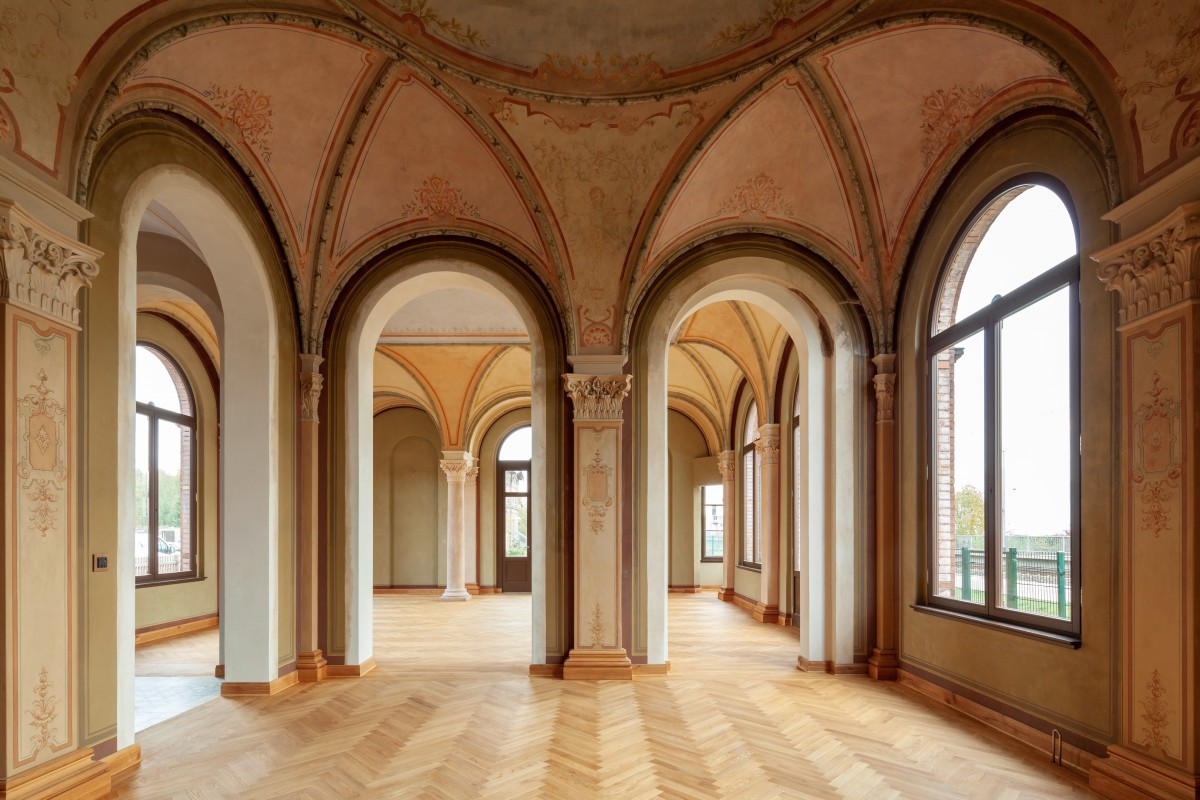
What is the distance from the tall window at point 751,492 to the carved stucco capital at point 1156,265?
9.64 m

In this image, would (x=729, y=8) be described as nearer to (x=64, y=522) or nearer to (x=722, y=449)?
(x=64, y=522)

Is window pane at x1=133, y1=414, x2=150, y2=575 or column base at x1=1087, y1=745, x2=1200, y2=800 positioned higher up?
window pane at x1=133, y1=414, x2=150, y2=575

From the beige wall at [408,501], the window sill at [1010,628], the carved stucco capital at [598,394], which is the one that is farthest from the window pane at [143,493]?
the window sill at [1010,628]

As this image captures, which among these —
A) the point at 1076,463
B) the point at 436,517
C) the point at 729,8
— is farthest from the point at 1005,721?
the point at 436,517

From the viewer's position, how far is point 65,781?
423 centimetres

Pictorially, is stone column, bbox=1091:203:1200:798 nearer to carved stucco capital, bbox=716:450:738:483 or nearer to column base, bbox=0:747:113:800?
column base, bbox=0:747:113:800

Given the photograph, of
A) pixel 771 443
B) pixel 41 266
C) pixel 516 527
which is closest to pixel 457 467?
pixel 516 527

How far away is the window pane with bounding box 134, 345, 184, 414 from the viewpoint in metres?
11.1

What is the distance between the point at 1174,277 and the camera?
4.02m

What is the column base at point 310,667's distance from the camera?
7.50m

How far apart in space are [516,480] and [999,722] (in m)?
13.5

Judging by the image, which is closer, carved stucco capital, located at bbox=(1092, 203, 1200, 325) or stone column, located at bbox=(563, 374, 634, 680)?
carved stucco capital, located at bbox=(1092, 203, 1200, 325)

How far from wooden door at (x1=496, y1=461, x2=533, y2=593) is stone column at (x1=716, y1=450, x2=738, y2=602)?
4675 millimetres

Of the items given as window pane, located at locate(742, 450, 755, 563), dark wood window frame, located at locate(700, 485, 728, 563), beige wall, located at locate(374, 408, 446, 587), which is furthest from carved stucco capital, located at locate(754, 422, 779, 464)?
beige wall, located at locate(374, 408, 446, 587)
